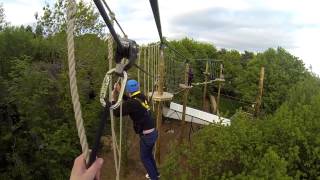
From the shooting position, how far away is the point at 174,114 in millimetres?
14078

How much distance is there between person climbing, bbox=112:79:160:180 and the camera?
5.93 m

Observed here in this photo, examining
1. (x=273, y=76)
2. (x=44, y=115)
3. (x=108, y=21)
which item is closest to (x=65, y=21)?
(x=44, y=115)

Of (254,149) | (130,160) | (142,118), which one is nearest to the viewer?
(142,118)

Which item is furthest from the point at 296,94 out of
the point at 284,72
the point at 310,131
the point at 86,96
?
the point at 284,72

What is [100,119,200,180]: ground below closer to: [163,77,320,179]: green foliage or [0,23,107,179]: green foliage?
[0,23,107,179]: green foliage

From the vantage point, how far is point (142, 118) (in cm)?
620

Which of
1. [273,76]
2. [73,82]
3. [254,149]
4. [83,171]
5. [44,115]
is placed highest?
[73,82]

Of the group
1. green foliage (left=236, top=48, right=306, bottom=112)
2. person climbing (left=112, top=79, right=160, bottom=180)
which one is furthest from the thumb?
green foliage (left=236, top=48, right=306, bottom=112)

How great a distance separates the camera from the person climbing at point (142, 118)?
5.93m

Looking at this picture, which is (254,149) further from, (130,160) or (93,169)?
(93,169)

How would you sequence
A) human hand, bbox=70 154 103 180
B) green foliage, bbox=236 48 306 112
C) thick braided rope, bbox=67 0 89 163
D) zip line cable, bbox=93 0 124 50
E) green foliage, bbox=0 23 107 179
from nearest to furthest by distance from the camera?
1. human hand, bbox=70 154 103 180
2. thick braided rope, bbox=67 0 89 163
3. zip line cable, bbox=93 0 124 50
4. green foliage, bbox=0 23 107 179
5. green foliage, bbox=236 48 306 112

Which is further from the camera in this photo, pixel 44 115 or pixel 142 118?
pixel 44 115

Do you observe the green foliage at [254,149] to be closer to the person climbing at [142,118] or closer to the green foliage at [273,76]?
the person climbing at [142,118]

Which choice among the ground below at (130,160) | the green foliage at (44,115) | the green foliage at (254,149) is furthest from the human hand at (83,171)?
the green foliage at (44,115)
